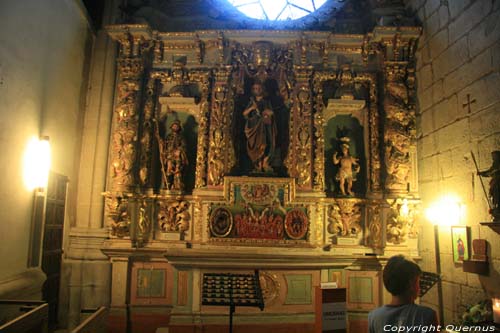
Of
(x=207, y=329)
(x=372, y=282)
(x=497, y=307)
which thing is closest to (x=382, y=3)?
(x=372, y=282)

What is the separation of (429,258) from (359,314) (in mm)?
1428

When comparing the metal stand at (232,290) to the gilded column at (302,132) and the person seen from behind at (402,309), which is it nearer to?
the person seen from behind at (402,309)

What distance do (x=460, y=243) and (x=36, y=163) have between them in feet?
19.2

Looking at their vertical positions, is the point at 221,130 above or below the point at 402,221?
above

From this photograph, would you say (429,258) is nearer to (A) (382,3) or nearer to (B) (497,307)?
(B) (497,307)

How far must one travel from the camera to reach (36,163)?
5254 millimetres

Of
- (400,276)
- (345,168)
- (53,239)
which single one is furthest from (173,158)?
(400,276)

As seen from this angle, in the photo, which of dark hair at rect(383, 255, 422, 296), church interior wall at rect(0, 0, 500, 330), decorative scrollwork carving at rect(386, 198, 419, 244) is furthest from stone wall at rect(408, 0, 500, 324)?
dark hair at rect(383, 255, 422, 296)

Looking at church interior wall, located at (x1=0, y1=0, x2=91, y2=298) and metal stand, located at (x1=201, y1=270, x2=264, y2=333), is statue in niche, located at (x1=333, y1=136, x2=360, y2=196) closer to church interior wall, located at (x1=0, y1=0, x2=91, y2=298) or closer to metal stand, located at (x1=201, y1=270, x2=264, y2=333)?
metal stand, located at (x1=201, y1=270, x2=264, y2=333)

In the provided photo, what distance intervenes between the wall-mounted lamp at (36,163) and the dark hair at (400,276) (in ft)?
15.4

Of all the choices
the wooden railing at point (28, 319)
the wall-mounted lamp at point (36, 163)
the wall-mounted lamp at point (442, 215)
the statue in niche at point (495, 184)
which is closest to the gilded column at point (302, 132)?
the wall-mounted lamp at point (442, 215)

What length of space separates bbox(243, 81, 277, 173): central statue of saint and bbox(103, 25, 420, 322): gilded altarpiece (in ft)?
0.06

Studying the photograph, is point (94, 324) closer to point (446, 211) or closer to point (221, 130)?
point (221, 130)

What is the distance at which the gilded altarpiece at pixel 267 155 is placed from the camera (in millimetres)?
6176
